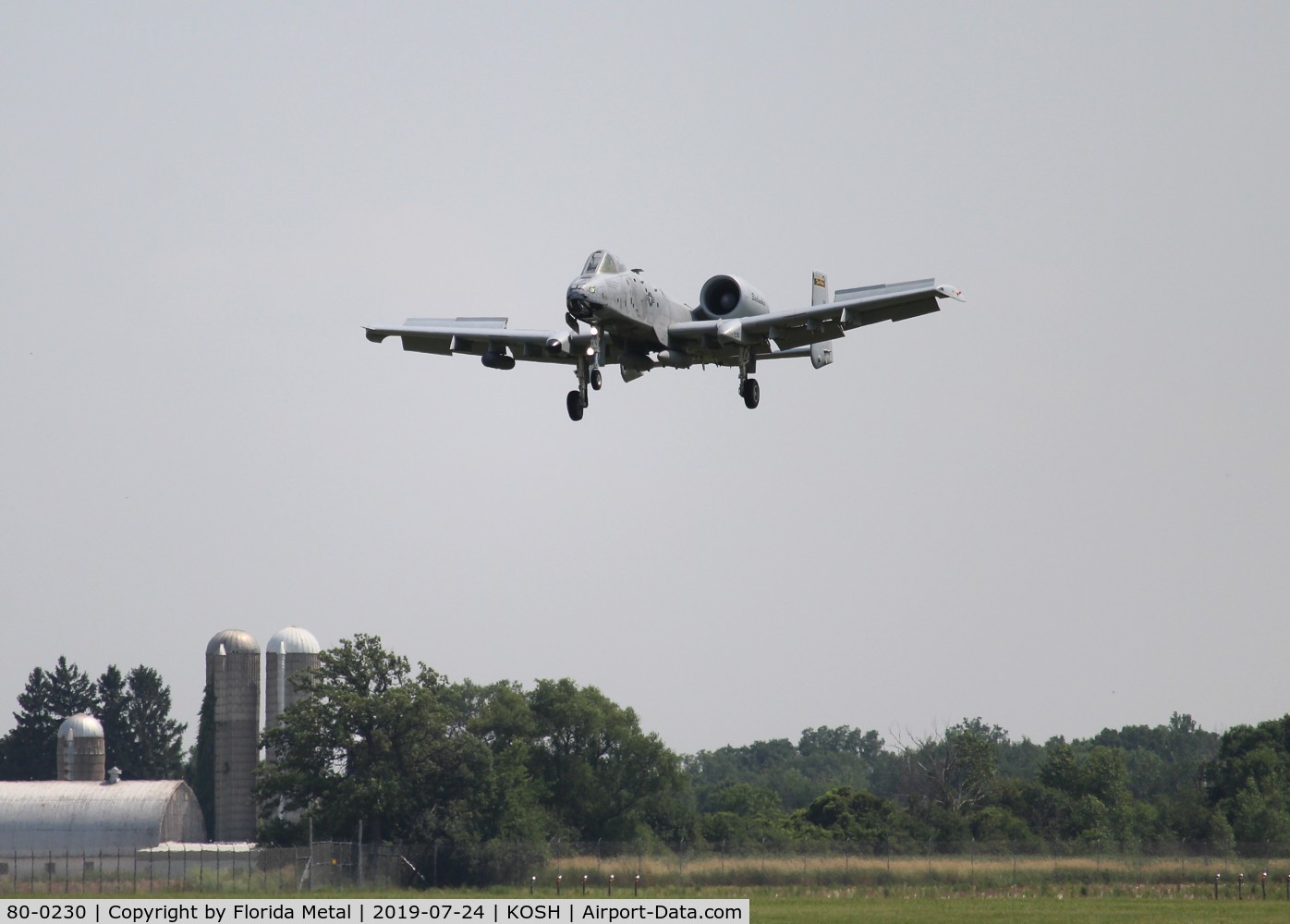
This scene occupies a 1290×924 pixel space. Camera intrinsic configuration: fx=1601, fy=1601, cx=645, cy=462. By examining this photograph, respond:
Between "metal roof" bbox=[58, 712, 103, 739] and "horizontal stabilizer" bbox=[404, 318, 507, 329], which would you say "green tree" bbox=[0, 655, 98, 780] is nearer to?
"metal roof" bbox=[58, 712, 103, 739]

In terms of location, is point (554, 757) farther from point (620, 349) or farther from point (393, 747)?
point (620, 349)

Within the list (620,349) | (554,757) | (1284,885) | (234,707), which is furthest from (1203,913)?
(234,707)

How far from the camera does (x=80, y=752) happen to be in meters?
105

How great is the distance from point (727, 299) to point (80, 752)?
3036 inches

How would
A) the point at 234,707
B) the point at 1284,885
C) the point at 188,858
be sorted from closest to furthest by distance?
the point at 1284,885 → the point at 188,858 → the point at 234,707

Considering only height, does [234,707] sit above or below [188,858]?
above

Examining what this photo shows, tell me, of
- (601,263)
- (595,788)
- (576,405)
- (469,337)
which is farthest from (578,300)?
(595,788)

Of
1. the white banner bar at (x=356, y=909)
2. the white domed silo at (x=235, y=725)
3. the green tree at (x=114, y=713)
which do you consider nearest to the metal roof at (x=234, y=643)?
the white domed silo at (x=235, y=725)

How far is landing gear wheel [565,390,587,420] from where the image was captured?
38531 millimetres

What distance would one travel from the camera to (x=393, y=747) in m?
73.6

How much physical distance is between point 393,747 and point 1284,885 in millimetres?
38413

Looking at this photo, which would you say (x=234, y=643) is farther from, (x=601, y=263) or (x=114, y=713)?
(x=601, y=263)

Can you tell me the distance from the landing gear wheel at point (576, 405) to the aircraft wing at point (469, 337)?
91 centimetres

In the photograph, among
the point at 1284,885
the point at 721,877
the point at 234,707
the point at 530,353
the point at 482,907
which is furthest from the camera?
the point at 234,707
